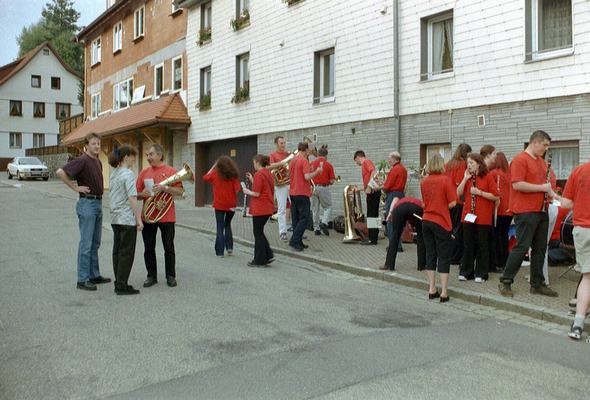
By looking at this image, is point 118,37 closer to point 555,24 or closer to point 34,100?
point 555,24

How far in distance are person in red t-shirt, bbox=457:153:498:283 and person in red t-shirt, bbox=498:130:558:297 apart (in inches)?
34.5

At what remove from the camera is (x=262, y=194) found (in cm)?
945

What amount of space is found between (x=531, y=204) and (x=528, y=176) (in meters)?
0.33

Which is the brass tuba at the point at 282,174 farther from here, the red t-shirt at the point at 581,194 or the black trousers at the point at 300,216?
the red t-shirt at the point at 581,194

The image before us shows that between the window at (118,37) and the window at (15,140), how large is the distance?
32417 millimetres

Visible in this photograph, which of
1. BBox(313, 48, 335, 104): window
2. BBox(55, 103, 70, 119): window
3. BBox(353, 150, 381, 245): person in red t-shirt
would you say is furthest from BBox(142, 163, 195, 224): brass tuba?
BBox(55, 103, 70, 119): window

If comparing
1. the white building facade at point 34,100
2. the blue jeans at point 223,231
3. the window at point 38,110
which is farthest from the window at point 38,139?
the blue jeans at point 223,231

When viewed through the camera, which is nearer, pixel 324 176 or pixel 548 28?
pixel 548 28

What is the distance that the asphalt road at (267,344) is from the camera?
4270 mm

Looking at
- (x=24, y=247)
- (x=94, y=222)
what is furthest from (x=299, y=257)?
(x=24, y=247)

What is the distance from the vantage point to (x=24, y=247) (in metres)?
11.0

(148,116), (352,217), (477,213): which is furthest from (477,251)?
(148,116)

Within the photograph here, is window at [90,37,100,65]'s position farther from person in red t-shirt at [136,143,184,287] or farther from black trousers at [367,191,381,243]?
person in red t-shirt at [136,143,184,287]

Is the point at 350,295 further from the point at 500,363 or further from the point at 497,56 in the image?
the point at 497,56
